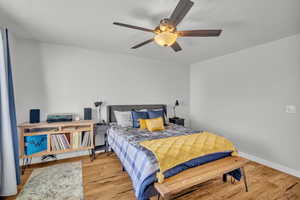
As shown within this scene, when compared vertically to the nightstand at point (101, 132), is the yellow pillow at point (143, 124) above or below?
above

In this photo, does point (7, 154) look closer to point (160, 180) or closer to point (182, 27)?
point (160, 180)

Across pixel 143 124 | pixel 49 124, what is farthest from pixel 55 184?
pixel 143 124

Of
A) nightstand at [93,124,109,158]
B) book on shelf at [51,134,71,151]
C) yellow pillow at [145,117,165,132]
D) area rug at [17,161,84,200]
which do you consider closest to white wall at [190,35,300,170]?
yellow pillow at [145,117,165,132]

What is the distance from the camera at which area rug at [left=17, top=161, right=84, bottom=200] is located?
1932mm

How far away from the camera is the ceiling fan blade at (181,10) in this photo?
1360 millimetres

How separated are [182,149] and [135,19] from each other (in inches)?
78.6

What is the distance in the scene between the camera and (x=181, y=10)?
147cm

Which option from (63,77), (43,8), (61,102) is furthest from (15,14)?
(61,102)

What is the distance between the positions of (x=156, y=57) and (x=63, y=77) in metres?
2.45

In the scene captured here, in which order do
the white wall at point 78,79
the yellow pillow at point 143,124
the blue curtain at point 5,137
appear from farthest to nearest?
the yellow pillow at point 143,124 < the white wall at point 78,79 < the blue curtain at point 5,137

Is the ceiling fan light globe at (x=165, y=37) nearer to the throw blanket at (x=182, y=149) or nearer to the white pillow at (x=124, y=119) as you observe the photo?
the throw blanket at (x=182, y=149)

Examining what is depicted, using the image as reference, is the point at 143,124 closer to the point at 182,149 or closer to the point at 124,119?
the point at 124,119

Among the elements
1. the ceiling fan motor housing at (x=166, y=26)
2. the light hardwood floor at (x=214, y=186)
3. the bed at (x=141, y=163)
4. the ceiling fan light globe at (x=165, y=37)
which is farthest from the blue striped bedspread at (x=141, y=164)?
the ceiling fan motor housing at (x=166, y=26)

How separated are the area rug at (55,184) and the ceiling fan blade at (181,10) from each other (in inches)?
104
